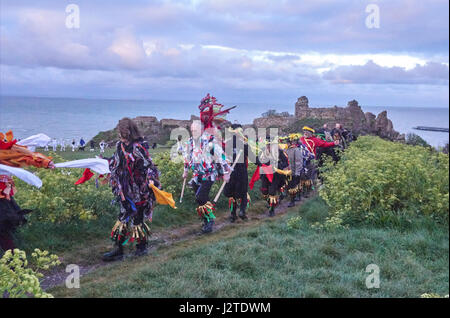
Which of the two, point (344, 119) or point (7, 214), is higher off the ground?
point (344, 119)

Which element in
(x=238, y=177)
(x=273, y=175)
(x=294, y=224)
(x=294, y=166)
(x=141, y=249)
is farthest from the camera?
(x=294, y=166)

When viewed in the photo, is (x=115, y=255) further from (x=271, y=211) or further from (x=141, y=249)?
(x=271, y=211)

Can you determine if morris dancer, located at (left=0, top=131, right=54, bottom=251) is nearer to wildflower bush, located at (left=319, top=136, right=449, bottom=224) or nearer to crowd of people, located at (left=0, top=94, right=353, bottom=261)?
crowd of people, located at (left=0, top=94, right=353, bottom=261)

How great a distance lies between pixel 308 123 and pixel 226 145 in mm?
15802

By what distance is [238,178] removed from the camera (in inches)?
351

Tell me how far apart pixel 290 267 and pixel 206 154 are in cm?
305

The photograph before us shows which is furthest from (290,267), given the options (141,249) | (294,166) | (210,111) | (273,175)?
(294,166)

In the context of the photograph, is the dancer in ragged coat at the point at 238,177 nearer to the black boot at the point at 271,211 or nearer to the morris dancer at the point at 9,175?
the black boot at the point at 271,211

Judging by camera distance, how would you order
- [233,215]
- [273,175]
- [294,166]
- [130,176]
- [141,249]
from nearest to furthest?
1. [130,176]
2. [141,249]
3. [233,215]
4. [273,175]
5. [294,166]

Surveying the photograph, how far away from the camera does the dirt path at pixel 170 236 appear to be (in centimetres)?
561

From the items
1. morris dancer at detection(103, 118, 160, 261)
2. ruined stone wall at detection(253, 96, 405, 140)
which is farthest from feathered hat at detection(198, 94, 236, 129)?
ruined stone wall at detection(253, 96, 405, 140)

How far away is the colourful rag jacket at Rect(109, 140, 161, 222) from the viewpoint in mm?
6188
